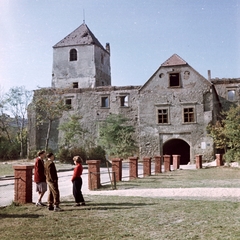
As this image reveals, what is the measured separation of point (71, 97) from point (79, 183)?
30.1 m

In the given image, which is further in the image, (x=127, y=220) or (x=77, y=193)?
(x=77, y=193)

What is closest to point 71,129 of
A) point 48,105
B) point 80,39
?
point 48,105

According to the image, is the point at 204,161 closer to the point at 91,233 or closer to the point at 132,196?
the point at 132,196

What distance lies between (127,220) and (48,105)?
2959 centimetres

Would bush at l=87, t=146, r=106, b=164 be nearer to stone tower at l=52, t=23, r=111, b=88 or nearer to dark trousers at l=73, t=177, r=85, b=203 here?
stone tower at l=52, t=23, r=111, b=88

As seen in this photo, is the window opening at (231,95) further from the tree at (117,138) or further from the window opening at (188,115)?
the tree at (117,138)

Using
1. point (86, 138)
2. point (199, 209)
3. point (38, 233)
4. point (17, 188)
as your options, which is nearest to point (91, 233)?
point (38, 233)

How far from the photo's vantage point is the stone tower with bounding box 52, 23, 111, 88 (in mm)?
41781

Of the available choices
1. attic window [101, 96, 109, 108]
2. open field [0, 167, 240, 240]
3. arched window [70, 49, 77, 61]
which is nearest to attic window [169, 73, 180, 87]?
attic window [101, 96, 109, 108]

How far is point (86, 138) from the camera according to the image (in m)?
37.7

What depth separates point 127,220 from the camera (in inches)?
263

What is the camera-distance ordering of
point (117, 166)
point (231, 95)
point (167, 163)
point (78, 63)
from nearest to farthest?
1. point (117, 166)
2. point (167, 163)
3. point (231, 95)
4. point (78, 63)

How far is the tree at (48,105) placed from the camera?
35188 millimetres

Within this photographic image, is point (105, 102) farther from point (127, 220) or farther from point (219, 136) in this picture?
point (127, 220)
